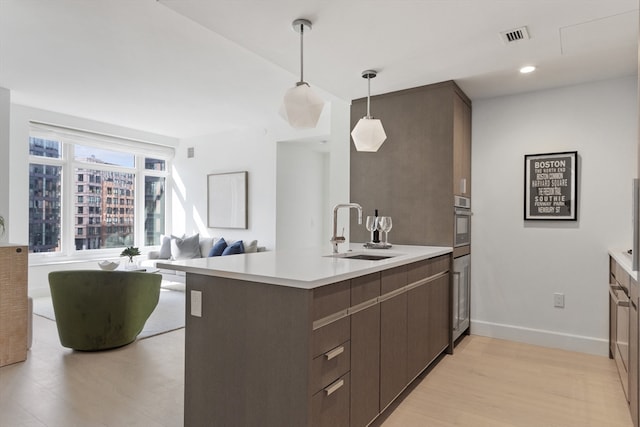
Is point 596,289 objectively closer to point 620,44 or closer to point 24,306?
point 620,44

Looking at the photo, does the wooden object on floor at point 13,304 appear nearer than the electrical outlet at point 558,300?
Yes

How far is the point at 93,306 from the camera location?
10.5ft

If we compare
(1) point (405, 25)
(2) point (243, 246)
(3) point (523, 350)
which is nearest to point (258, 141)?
(2) point (243, 246)

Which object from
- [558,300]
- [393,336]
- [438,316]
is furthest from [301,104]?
[558,300]

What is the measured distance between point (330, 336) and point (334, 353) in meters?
0.08

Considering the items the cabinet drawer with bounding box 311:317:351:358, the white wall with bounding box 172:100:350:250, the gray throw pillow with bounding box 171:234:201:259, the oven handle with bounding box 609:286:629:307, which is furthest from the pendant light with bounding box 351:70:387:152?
the gray throw pillow with bounding box 171:234:201:259

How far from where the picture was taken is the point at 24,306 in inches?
122

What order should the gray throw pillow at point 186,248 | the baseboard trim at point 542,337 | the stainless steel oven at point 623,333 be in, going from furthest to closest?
the gray throw pillow at point 186,248
the baseboard trim at point 542,337
the stainless steel oven at point 623,333

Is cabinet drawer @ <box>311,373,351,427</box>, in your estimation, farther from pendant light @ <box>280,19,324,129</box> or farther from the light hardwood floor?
pendant light @ <box>280,19,324,129</box>

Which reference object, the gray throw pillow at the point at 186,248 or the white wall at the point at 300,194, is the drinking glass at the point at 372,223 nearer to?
the white wall at the point at 300,194

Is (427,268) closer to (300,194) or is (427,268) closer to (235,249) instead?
(235,249)

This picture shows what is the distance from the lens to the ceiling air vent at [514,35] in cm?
241

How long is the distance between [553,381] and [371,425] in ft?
5.05

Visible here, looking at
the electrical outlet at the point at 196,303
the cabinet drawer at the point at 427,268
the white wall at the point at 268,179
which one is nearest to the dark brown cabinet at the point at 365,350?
the cabinet drawer at the point at 427,268
